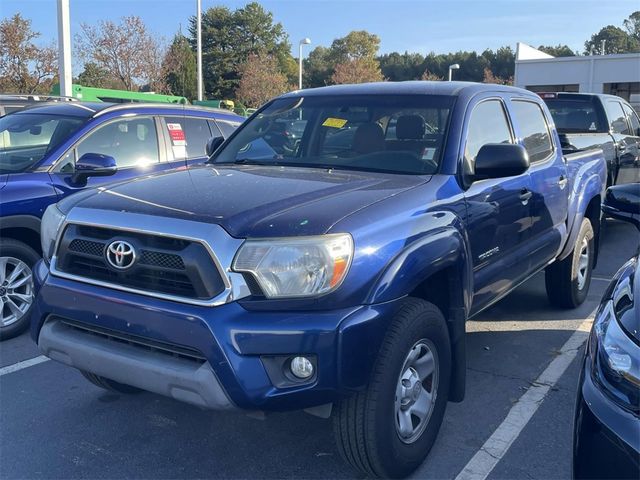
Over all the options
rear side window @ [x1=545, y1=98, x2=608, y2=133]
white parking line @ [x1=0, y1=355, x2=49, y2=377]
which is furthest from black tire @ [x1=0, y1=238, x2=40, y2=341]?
rear side window @ [x1=545, y1=98, x2=608, y2=133]

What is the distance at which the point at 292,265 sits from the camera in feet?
8.42

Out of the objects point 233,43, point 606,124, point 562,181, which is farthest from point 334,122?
point 233,43

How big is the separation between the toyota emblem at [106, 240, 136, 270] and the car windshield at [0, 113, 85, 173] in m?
2.80

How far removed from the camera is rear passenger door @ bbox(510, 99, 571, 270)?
176 inches

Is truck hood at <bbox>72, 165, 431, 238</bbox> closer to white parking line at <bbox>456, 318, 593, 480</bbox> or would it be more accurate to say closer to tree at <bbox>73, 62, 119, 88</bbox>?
white parking line at <bbox>456, 318, 593, 480</bbox>

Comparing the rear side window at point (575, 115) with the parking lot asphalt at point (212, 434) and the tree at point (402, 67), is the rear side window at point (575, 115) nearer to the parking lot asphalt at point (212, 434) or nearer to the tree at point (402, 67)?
the parking lot asphalt at point (212, 434)

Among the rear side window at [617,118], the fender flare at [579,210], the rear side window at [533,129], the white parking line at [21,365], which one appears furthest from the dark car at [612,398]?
the rear side window at [617,118]

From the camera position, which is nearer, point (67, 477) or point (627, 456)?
point (627, 456)

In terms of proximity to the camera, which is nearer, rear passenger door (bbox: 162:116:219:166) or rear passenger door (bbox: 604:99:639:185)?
rear passenger door (bbox: 162:116:219:166)

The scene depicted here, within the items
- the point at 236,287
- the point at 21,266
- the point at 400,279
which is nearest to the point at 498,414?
the point at 400,279

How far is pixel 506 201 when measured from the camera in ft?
13.0

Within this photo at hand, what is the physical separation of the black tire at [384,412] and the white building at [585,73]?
38371 mm

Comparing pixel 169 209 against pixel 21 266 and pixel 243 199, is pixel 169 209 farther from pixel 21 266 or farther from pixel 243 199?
pixel 21 266

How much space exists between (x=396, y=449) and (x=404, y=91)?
2.28m
